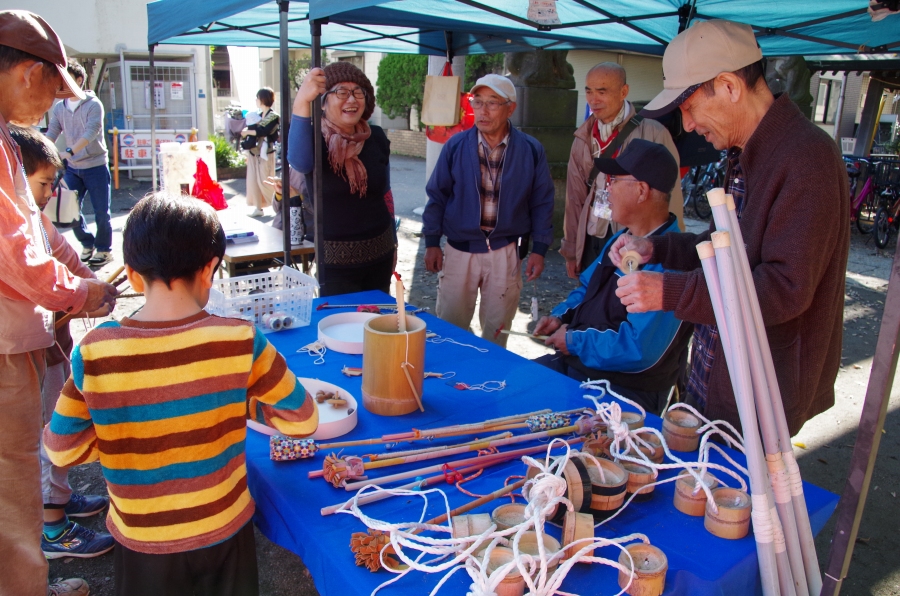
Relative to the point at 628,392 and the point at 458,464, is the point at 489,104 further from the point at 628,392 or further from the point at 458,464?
the point at 458,464

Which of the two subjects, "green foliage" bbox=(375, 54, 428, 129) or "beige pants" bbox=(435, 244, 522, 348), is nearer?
"beige pants" bbox=(435, 244, 522, 348)

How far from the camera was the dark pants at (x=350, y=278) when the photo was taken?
3.35m

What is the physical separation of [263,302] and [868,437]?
77.5 inches

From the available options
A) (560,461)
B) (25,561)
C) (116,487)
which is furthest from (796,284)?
(25,561)

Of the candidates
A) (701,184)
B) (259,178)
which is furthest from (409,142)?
(259,178)

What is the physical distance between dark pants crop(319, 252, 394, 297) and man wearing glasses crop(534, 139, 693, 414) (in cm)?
126

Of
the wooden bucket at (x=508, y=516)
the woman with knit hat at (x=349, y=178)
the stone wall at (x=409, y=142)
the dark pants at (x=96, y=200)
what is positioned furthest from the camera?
the stone wall at (x=409, y=142)

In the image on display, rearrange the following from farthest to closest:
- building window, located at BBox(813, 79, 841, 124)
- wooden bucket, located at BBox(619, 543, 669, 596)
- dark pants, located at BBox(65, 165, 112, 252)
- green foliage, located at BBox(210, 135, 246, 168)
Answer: building window, located at BBox(813, 79, 841, 124) < green foliage, located at BBox(210, 135, 246, 168) < dark pants, located at BBox(65, 165, 112, 252) < wooden bucket, located at BBox(619, 543, 669, 596)

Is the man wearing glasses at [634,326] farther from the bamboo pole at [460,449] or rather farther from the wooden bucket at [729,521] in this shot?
the wooden bucket at [729,521]

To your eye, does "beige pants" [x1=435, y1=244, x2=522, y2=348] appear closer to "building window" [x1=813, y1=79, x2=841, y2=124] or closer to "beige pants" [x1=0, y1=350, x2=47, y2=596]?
"beige pants" [x1=0, y1=350, x2=47, y2=596]

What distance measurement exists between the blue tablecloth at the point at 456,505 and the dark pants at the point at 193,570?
0.28ft

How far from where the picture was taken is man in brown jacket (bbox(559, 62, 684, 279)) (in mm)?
3814

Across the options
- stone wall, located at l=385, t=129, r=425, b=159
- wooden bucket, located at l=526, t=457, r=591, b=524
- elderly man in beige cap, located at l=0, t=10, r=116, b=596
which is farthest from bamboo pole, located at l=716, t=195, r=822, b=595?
stone wall, located at l=385, t=129, r=425, b=159

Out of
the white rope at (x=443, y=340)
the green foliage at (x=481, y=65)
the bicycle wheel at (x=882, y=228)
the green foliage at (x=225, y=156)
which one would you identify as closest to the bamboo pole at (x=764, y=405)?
the white rope at (x=443, y=340)
